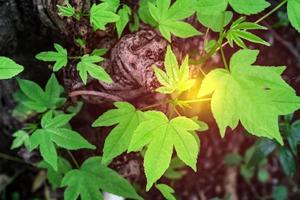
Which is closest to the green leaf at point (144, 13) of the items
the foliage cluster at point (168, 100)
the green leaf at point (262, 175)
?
the foliage cluster at point (168, 100)

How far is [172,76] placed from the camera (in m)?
1.21

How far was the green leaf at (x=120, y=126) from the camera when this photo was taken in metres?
1.28

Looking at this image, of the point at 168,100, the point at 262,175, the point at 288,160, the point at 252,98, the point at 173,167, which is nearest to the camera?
the point at 252,98

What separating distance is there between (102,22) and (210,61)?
30.7 inches

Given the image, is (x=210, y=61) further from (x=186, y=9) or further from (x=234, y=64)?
(x=234, y=64)

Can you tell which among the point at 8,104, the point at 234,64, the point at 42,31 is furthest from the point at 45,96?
Answer: the point at 234,64

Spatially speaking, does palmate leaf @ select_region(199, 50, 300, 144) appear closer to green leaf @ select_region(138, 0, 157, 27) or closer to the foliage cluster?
the foliage cluster

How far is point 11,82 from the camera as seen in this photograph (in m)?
1.76

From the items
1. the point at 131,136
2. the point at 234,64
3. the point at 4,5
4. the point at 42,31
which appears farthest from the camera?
the point at 42,31

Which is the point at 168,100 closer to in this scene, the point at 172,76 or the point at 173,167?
the point at 172,76

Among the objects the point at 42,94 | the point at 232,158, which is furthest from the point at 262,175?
the point at 42,94

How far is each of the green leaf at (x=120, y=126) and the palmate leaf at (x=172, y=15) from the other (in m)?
0.24

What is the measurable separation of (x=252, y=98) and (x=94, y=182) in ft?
1.95

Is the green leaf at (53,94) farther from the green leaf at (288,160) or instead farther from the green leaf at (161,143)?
the green leaf at (288,160)
